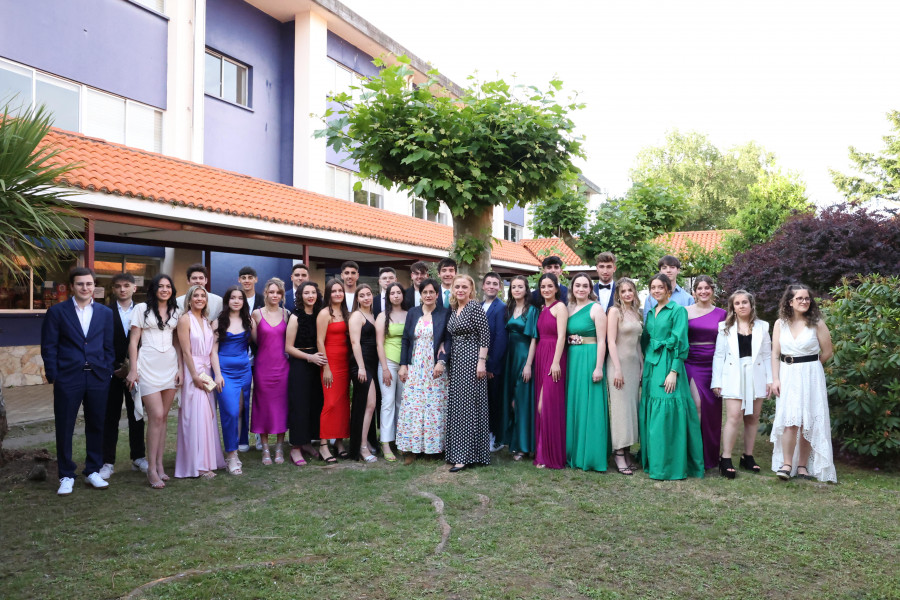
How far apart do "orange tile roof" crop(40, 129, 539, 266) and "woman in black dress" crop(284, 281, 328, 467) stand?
3219 mm

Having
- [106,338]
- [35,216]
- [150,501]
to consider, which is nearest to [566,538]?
[150,501]

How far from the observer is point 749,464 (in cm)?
645

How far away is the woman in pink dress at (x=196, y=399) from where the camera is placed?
611cm

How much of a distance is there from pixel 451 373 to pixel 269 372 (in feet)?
6.33

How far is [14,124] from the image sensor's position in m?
5.87

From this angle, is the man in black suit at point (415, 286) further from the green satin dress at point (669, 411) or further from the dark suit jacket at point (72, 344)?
the dark suit jacket at point (72, 344)

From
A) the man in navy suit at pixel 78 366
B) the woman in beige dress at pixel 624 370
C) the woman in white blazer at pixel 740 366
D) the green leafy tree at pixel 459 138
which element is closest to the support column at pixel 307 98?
the green leafy tree at pixel 459 138

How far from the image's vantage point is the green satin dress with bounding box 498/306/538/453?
693 cm

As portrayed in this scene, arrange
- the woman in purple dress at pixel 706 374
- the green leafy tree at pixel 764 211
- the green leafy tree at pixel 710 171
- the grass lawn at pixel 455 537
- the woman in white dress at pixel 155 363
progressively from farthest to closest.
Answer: the green leafy tree at pixel 710 171
the green leafy tree at pixel 764 211
the woman in purple dress at pixel 706 374
the woman in white dress at pixel 155 363
the grass lawn at pixel 455 537

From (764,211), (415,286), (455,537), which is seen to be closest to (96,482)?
Answer: (455,537)

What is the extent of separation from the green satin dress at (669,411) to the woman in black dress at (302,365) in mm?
3389

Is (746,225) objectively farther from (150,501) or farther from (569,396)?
Result: (150,501)

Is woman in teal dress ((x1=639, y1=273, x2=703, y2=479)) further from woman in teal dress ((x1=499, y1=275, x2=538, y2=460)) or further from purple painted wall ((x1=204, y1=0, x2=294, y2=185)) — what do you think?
purple painted wall ((x1=204, y1=0, x2=294, y2=185))

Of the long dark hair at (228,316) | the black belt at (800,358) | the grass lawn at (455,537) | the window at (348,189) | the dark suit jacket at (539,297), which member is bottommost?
the grass lawn at (455,537)
